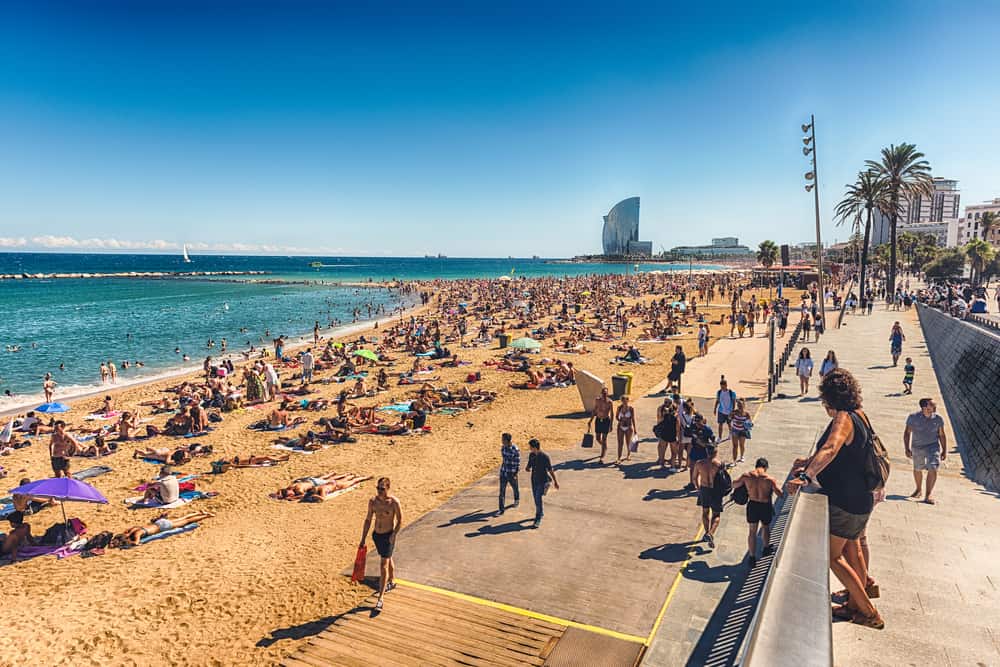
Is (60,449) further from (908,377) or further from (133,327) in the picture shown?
(133,327)

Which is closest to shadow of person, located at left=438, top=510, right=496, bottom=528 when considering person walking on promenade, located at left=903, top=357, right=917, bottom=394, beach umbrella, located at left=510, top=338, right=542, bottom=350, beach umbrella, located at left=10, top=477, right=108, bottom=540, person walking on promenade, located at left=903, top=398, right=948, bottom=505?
beach umbrella, located at left=10, top=477, right=108, bottom=540

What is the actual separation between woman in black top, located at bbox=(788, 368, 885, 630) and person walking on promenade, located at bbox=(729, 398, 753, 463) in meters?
7.41

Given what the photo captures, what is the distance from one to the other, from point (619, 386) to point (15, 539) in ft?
47.7

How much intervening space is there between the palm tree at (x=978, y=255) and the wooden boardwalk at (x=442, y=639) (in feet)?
188

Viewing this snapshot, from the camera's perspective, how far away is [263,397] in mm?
20562

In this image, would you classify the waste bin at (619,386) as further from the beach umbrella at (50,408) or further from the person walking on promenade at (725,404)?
the beach umbrella at (50,408)

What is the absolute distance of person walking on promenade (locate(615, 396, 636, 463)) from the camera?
11.4m

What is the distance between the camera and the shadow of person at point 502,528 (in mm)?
8703

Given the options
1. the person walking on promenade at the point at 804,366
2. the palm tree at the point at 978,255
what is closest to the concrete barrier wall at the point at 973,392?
the person walking on promenade at the point at 804,366

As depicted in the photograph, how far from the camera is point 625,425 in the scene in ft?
37.9

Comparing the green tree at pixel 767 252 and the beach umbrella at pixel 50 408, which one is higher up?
the green tree at pixel 767 252

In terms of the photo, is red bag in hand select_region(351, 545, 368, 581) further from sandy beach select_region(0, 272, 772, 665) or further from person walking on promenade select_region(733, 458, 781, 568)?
person walking on promenade select_region(733, 458, 781, 568)

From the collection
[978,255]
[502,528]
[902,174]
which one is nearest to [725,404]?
[502,528]

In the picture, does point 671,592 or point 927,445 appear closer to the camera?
point 671,592
